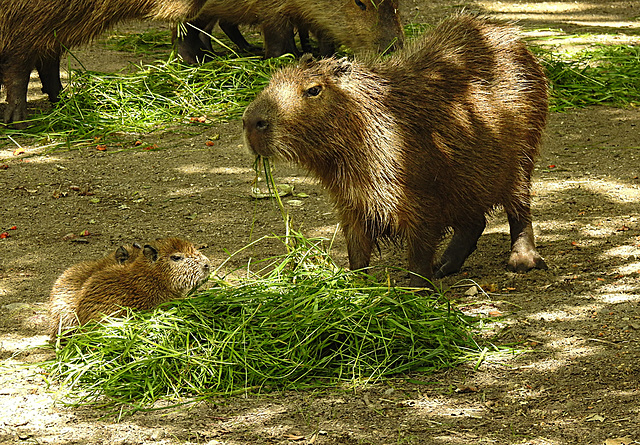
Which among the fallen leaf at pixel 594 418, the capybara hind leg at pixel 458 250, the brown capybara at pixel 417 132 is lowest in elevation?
the fallen leaf at pixel 594 418

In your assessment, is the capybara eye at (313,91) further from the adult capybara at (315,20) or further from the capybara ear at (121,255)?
the adult capybara at (315,20)

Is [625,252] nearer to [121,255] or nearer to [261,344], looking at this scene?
[261,344]

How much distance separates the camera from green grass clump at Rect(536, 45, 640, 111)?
24.0 feet

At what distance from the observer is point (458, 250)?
4598 mm

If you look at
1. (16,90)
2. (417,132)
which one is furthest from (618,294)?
(16,90)

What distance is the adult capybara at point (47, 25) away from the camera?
271 inches

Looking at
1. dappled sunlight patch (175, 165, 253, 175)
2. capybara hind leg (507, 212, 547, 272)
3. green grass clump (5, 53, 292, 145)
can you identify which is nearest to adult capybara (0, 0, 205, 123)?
green grass clump (5, 53, 292, 145)

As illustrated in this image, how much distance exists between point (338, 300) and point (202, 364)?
2.18 ft

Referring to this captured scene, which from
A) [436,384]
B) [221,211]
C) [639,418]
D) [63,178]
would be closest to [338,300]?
[436,384]

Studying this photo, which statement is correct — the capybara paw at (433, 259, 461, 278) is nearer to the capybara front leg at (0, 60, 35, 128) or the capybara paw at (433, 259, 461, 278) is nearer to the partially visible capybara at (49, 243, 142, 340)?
the partially visible capybara at (49, 243, 142, 340)

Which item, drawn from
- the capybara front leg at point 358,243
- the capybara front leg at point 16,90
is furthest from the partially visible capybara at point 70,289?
the capybara front leg at point 16,90

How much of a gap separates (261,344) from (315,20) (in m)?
5.16

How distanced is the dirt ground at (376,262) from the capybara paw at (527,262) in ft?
0.18

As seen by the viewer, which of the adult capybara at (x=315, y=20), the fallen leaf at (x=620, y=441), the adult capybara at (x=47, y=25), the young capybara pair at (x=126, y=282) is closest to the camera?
the fallen leaf at (x=620, y=441)
